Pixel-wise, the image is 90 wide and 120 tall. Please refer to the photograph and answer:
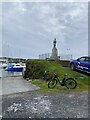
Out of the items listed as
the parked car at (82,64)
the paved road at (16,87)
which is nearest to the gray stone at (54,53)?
the parked car at (82,64)

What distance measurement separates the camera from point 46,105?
37.9 feet

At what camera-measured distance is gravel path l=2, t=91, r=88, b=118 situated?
33.4 feet

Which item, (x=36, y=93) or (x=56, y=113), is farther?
(x=36, y=93)

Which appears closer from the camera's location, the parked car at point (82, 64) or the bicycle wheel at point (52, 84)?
the bicycle wheel at point (52, 84)

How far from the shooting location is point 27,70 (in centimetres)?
2669

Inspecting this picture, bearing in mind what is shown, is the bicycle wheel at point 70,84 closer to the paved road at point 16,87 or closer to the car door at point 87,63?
the paved road at point 16,87

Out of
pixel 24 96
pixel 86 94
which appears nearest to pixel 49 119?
pixel 24 96

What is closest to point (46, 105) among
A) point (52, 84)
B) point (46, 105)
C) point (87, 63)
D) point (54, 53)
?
point (46, 105)

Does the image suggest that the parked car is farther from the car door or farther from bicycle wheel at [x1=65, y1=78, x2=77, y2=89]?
bicycle wheel at [x1=65, y1=78, x2=77, y2=89]

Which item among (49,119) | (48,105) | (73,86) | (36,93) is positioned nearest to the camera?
(49,119)

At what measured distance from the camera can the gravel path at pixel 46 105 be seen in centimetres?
1019

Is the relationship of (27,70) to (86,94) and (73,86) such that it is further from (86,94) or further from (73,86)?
(86,94)

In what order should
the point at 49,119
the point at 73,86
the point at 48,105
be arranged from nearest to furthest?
the point at 49,119
the point at 48,105
the point at 73,86

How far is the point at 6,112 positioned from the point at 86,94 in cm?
559
